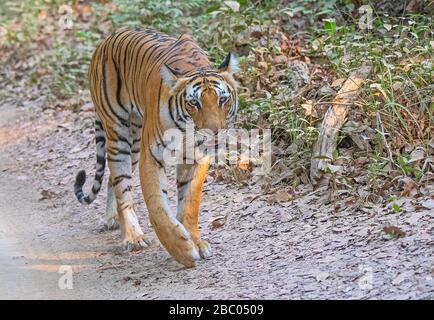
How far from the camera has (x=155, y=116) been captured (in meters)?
6.16

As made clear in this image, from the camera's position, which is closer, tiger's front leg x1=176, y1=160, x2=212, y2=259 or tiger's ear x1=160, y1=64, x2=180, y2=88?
tiger's ear x1=160, y1=64, x2=180, y2=88

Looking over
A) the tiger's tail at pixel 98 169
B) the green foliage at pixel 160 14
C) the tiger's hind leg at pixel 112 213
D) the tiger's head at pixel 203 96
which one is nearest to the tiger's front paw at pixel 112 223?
the tiger's hind leg at pixel 112 213

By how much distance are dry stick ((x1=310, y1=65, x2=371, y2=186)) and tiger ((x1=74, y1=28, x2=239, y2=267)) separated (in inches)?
45.1

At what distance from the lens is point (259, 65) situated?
29.6 feet

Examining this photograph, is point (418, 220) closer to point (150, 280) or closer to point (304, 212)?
point (304, 212)

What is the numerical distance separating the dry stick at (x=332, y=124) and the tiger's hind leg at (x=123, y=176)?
144cm

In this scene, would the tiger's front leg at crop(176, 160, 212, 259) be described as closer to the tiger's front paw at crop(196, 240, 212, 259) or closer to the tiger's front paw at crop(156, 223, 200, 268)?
the tiger's front paw at crop(196, 240, 212, 259)

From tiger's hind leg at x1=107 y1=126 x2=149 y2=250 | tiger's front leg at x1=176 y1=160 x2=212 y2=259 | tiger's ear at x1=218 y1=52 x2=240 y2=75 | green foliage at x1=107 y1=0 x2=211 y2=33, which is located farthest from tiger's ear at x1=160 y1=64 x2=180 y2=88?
green foliage at x1=107 y1=0 x2=211 y2=33

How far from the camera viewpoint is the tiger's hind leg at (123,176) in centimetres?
688

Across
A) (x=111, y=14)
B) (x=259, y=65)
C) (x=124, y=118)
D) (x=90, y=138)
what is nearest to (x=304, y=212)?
(x=124, y=118)

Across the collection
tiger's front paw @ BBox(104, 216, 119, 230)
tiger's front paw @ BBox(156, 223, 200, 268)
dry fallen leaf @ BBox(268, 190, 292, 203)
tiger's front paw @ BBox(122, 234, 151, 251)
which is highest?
tiger's front paw @ BBox(156, 223, 200, 268)

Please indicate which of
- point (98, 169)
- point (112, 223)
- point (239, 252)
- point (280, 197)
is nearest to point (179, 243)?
point (239, 252)

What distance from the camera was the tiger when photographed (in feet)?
19.5
